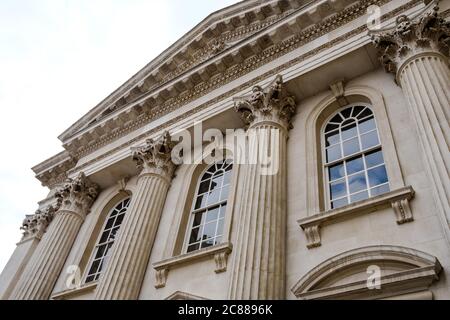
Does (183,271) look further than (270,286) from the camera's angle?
Yes

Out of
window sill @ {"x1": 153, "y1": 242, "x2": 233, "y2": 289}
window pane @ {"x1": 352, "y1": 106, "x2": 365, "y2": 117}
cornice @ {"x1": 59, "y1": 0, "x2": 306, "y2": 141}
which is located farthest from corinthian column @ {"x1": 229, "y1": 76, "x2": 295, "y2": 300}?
cornice @ {"x1": 59, "y1": 0, "x2": 306, "y2": 141}

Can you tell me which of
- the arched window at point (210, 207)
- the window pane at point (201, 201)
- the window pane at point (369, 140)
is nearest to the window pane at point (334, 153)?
the window pane at point (369, 140)

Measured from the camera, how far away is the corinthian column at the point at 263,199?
26.8 feet

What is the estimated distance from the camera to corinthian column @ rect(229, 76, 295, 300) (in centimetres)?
816

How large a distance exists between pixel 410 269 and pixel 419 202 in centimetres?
156

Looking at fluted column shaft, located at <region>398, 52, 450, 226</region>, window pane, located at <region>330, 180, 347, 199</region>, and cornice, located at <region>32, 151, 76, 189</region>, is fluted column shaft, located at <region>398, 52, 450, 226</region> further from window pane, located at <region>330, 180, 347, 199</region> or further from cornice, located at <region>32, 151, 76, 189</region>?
cornice, located at <region>32, 151, 76, 189</region>

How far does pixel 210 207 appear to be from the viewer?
12078 mm

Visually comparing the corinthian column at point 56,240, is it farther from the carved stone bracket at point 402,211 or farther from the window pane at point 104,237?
the carved stone bracket at point 402,211

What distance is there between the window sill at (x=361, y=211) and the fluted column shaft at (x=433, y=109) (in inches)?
26.9

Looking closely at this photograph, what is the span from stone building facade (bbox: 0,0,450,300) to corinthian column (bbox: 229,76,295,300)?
38 millimetres

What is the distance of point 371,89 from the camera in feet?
36.2

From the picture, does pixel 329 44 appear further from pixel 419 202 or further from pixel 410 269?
pixel 410 269

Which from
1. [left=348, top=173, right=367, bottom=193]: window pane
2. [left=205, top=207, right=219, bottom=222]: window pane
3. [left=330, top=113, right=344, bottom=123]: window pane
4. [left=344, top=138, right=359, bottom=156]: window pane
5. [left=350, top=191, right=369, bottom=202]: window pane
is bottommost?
[left=350, top=191, right=369, bottom=202]: window pane

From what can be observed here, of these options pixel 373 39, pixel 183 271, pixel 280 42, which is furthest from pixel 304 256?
pixel 280 42
